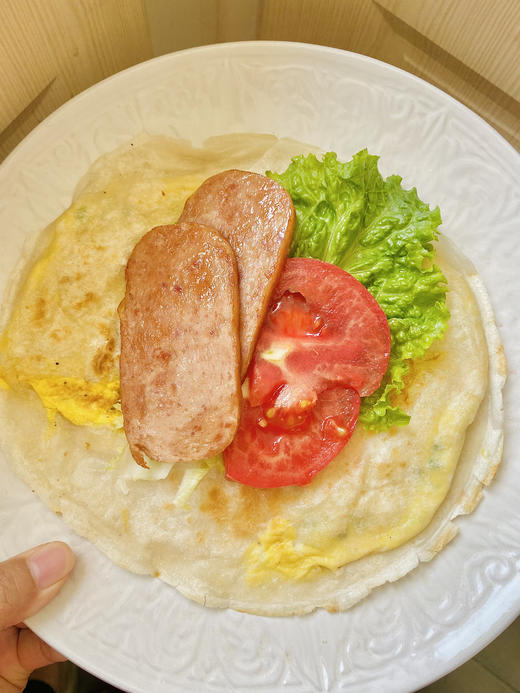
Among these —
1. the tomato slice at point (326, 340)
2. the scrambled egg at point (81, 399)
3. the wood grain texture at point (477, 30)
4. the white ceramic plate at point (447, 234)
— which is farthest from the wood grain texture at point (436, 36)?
the scrambled egg at point (81, 399)

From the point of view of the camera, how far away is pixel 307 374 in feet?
7.49

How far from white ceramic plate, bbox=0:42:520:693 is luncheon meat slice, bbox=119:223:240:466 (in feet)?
Answer: 2.20

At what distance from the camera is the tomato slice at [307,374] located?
228cm

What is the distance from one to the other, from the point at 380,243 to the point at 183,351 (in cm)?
99

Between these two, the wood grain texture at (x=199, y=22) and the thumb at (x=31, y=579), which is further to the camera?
the wood grain texture at (x=199, y=22)

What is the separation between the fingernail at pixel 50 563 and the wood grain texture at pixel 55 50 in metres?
1.89

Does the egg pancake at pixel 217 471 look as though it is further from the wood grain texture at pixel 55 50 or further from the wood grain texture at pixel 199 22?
the wood grain texture at pixel 199 22

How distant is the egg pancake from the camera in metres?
2.42

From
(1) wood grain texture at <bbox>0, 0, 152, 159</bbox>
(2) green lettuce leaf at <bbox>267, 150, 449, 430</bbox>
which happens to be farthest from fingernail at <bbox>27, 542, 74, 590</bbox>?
(1) wood grain texture at <bbox>0, 0, 152, 159</bbox>

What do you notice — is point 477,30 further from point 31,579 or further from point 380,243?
point 31,579

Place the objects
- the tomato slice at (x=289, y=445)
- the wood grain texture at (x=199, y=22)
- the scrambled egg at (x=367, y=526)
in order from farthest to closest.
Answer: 1. the wood grain texture at (x=199, y=22)
2. the scrambled egg at (x=367, y=526)
3. the tomato slice at (x=289, y=445)

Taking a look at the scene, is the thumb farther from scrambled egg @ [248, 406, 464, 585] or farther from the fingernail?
scrambled egg @ [248, 406, 464, 585]

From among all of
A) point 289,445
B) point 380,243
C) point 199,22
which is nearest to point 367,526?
point 289,445

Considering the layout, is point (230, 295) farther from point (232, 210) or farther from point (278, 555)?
point (278, 555)
